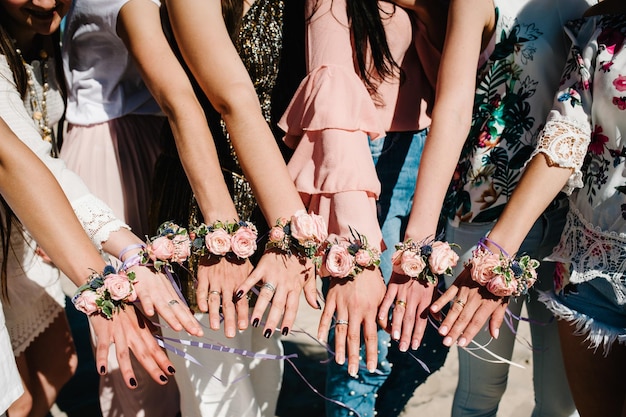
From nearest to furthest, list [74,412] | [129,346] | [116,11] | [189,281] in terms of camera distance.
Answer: [129,346] → [116,11] → [189,281] → [74,412]

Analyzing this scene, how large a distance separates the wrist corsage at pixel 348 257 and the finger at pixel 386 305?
8cm

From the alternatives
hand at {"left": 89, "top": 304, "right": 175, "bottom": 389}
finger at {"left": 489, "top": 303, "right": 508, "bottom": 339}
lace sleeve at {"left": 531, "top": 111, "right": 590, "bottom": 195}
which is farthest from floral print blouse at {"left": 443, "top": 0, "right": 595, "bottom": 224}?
hand at {"left": 89, "top": 304, "right": 175, "bottom": 389}

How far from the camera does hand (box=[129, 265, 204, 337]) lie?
4.72ft

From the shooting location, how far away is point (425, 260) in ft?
4.98

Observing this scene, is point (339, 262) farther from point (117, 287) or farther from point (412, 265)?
point (117, 287)

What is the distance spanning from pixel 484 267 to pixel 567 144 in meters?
0.41

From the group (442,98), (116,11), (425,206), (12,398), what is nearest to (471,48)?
(442,98)

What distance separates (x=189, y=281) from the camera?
1.91 meters

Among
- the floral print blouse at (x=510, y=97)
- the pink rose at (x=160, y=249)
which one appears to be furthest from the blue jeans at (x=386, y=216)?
the pink rose at (x=160, y=249)

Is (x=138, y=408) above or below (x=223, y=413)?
below

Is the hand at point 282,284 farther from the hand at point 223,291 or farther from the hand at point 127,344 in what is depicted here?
the hand at point 127,344

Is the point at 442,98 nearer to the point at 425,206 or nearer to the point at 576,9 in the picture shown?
the point at 425,206

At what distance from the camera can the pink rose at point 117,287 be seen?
1392 mm

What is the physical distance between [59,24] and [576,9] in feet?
5.25
